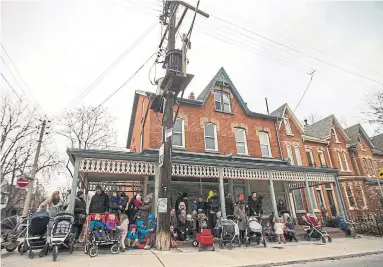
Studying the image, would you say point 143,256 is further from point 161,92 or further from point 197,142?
point 197,142

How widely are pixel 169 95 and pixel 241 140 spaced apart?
9.12m

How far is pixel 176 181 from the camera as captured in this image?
43.4ft

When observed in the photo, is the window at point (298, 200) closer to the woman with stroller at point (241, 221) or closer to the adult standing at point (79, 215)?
the woman with stroller at point (241, 221)

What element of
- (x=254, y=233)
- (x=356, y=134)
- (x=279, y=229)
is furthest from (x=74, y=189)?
(x=356, y=134)

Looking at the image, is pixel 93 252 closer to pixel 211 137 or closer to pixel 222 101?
pixel 211 137

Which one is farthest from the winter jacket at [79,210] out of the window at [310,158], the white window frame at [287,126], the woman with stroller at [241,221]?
the window at [310,158]

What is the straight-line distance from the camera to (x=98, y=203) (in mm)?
8117

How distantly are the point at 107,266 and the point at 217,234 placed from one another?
209 inches

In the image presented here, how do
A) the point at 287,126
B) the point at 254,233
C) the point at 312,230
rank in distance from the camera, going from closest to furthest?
the point at 254,233, the point at 312,230, the point at 287,126

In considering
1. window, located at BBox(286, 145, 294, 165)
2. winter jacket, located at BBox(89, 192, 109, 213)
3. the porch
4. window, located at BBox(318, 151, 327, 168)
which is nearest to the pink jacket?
winter jacket, located at BBox(89, 192, 109, 213)

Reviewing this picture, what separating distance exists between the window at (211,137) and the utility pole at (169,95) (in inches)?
253

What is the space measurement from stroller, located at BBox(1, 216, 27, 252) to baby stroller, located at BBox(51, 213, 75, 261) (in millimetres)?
1426

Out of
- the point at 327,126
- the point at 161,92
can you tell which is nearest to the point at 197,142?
the point at 161,92

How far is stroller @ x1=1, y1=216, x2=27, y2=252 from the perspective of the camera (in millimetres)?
6758
